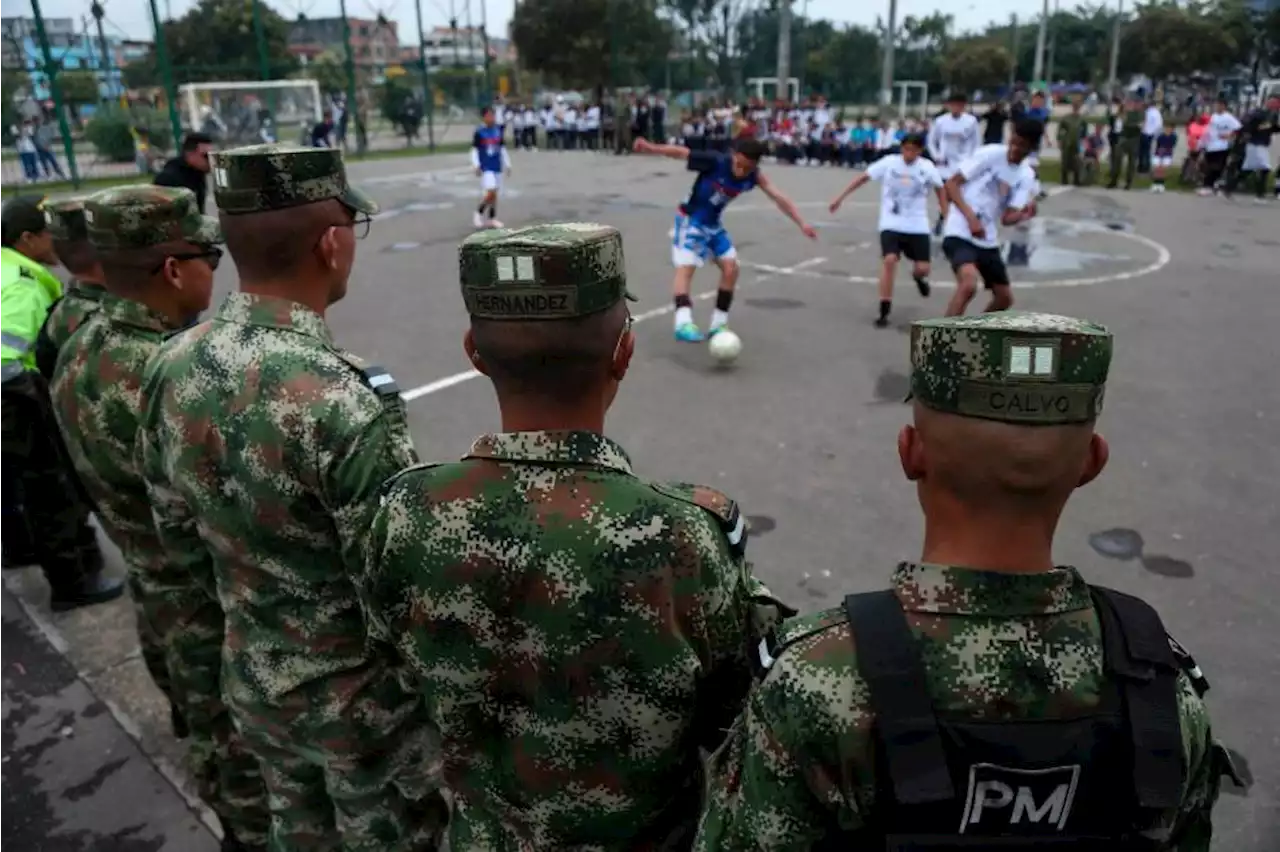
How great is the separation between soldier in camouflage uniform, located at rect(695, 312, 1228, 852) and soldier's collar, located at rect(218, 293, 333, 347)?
151 cm

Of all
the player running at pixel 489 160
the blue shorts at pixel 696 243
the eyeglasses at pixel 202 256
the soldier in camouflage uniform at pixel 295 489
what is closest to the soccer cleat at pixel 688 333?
the blue shorts at pixel 696 243

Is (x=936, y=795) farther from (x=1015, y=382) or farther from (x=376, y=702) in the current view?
(x=376, y=702)

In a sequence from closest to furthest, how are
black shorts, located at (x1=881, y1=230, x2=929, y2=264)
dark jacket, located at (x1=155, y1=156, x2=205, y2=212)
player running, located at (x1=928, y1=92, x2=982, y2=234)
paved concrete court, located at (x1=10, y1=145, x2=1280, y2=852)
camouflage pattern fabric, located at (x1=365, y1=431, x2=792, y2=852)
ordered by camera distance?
1. camouflage pattern fabric, located at (x1=365, y1=431, x2=792, y2=852)
2. paved concrete court, located at (x1=10, y1=145, x2=1280, y2=852)
3. dark jacket, located at (x1=155, y1=156, x2=205, y2=212)
4. black shorts, located at (x1=881, y1=230, x2=929, y2=264)
5. player running, located at (x1=928, y1=92, x2=982, y2=234)

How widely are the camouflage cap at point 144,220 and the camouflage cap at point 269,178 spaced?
74 centimetres

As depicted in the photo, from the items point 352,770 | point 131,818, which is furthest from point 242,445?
point 131,818

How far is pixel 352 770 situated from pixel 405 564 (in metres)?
1.03

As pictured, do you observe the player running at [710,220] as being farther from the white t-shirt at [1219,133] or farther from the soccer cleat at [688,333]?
the white t-shirt at [1219,133]

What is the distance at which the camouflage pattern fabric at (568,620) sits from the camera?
66.5 inches

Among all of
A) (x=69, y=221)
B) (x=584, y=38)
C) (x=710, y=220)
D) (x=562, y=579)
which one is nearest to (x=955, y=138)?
(x=710, y=220)

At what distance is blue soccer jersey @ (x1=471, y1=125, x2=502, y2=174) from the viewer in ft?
49.7

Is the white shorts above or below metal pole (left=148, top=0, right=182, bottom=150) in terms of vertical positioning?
below

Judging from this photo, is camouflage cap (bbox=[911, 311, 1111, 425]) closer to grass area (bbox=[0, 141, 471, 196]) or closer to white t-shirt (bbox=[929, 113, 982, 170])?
white t-shirt (bbox=[929, 113, 982, 170])

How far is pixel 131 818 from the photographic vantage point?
3385mm

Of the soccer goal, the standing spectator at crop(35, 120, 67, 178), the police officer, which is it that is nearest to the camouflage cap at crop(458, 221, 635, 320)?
the police officer
